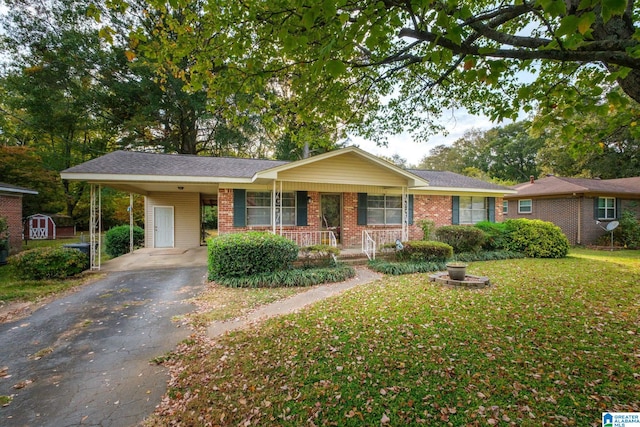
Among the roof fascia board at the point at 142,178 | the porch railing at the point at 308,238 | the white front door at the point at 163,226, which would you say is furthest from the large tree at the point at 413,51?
the white front door at the point at 163,226

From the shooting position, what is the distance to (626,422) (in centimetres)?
267

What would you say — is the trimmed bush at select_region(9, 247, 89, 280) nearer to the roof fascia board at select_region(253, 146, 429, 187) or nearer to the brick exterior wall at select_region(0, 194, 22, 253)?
the roof fascia board at select_region(253, 146, 429, 187)

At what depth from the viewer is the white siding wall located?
13.8 metres

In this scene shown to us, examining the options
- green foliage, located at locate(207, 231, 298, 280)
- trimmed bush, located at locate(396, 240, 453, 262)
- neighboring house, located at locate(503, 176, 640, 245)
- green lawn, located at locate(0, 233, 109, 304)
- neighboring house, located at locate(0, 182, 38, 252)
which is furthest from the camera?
neighboring house, located at locate(503, 176, 640, 245)

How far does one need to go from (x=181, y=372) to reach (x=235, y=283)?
403cm

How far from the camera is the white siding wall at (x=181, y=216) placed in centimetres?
1378

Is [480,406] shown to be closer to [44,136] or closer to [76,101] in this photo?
[76,101]

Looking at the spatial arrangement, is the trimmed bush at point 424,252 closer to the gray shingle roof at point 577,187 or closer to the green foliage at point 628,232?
the gray shingle roof at point 577,187

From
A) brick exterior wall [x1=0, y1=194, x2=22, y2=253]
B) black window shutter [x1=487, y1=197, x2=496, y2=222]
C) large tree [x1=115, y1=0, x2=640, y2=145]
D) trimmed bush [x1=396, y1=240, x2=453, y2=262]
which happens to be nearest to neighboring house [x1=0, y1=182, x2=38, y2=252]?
brick exterior wall [x1=0, y1=194, x2=22, y2=253]

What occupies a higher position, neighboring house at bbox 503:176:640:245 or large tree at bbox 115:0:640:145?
large tree at bbox 115:0:640:145

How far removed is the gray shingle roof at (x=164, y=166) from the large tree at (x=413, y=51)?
5168 millimetres

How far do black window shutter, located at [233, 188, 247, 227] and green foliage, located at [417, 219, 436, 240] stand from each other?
8193 millimetres

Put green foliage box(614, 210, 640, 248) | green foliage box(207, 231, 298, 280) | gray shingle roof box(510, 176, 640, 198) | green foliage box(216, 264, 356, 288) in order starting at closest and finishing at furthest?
green foliage box(216, 264, 356, 288)
green foliage box(207, 231, 298, 280)
green foliage box(614, 210, 640, 248)
gray shingle roof box(510, 176, 640, 198)

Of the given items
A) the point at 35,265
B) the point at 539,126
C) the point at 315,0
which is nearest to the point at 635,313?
the point at 539,126
